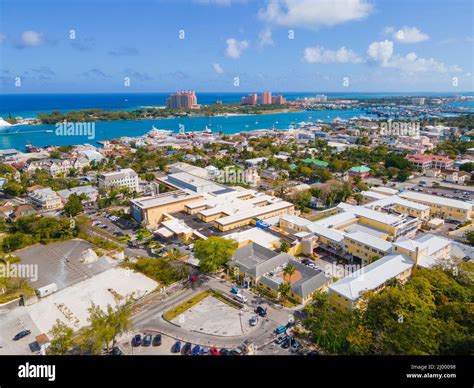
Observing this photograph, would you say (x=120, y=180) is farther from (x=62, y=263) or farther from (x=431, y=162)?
(x=431, y=162)

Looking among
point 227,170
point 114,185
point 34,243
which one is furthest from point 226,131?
point 34,243

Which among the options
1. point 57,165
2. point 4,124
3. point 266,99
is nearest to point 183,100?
point 266,99

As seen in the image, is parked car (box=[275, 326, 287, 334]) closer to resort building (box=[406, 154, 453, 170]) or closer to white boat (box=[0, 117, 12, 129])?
resort building (box=[406, 154, 453, 170])

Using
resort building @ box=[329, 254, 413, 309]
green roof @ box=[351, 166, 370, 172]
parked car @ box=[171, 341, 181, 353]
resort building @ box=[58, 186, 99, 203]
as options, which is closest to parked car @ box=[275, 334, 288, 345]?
resort building @ box=[329, 254, 413, 309]

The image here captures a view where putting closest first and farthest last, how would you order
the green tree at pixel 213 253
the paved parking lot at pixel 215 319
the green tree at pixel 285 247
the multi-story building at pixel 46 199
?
1. the paved parking lot at pixel 215 319
2. the green tree at pixel 213 253
3. the green tree at pixel 285 247
4. the multi-story building at pixel 46 199

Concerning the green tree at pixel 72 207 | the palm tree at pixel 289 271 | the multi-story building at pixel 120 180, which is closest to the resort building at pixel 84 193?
the multi-story building at pixel 120 180

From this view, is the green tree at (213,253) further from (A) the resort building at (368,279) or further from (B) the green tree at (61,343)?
(B) the green tree at (61,343)
